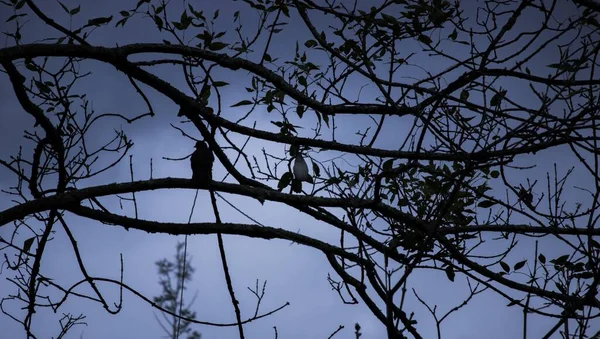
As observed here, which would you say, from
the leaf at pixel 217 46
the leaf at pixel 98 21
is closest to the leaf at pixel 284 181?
the leaf at pixel 217 46

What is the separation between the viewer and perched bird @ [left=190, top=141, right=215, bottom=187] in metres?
3.55

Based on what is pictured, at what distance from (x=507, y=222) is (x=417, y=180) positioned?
0.83m

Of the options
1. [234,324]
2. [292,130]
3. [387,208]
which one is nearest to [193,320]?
[234,324]

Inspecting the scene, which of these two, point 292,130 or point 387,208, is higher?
point 292,130

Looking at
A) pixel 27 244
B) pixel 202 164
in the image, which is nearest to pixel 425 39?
pixel 202 164

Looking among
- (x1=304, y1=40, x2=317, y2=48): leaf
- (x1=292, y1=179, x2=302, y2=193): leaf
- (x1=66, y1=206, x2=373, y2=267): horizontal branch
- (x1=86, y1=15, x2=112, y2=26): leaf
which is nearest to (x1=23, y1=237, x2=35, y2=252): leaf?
(x1=66, y1=206, x2=373, y2=267): horizontal branch

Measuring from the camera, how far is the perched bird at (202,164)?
11.6 ft

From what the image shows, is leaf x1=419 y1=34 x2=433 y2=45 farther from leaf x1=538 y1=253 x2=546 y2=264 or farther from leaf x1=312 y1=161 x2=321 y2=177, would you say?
leaf x1=538 y1=253 x2=546 y2=264

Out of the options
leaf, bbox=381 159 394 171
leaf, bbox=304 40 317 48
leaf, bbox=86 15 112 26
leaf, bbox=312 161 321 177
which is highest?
leaf, bbox=304 40 317 48

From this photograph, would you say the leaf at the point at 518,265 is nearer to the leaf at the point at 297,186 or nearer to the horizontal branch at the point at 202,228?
the horizontal branch at the point at 202,228

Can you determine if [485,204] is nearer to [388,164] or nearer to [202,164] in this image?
[388,164]

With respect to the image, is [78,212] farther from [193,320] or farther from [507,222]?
[507,222]

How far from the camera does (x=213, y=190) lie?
3551 mm

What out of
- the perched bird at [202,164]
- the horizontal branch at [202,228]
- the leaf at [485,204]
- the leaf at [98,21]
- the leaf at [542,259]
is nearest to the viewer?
the perched bird at [202,164]
